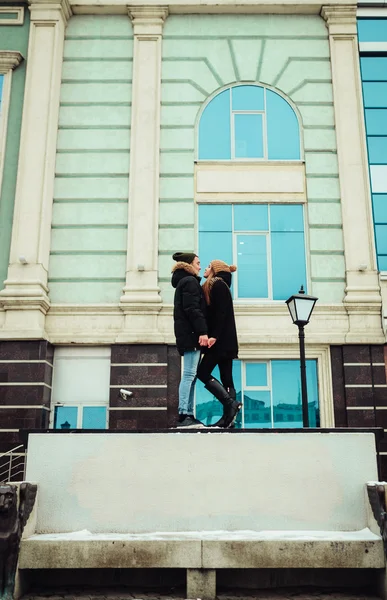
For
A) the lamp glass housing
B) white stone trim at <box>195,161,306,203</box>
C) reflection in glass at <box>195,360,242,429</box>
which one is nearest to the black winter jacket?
the lamp glass housing

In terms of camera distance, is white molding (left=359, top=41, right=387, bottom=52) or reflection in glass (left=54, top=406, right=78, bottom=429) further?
white molding (left=359, top=41, right=387, bottom=52)

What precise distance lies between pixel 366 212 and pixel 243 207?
3040mm

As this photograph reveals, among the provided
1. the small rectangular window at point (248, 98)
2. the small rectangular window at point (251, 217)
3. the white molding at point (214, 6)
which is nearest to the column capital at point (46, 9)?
the white molding at point (214, 6)

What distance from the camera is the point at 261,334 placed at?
14.0 metres

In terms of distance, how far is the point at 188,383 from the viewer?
8391 mm

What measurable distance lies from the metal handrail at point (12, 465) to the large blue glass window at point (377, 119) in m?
9.48

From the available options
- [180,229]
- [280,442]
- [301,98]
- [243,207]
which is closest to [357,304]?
[243,207]

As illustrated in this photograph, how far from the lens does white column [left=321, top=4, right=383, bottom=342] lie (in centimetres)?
1409

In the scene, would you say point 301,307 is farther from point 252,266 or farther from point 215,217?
point 215,217

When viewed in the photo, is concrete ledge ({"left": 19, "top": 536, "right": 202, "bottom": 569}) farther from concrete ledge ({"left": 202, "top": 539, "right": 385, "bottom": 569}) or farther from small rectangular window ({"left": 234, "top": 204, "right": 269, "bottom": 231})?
small rectangular window ({"left": 234, "top": 204, "right": 269, "bottom": 231})

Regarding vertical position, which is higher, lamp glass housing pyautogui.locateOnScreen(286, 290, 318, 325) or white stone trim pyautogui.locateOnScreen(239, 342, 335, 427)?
lamp glass housing pyautogui.locateOnScreen(286, 290, 318, 325)

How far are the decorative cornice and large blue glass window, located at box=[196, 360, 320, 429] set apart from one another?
9.59m

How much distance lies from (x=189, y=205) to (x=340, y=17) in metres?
6.67

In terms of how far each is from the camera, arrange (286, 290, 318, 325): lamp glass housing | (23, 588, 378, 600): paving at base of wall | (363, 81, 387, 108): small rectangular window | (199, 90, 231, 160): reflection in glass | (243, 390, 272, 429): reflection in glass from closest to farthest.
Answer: (23, 588, 378, 600): paving at base of wall < (286, 290, 318, 325): lamp glass housing < (243, 390, 272, 429): reflection in glass < (199, 90, 231, 160): reflection in glass < (363, 81, 387, 108): small rectangular window
